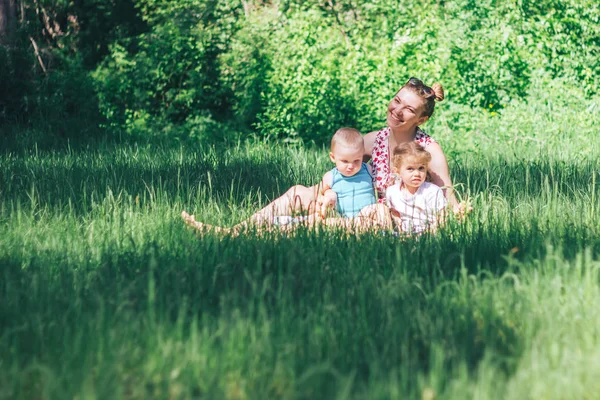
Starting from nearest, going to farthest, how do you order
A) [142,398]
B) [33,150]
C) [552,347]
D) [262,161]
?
[142,398], [552,347], [262,161], [33,150]

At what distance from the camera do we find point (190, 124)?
11312 mm

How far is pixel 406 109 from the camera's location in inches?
207

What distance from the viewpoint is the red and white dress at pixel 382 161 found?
18.0ft

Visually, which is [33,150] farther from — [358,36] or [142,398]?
[142,398]

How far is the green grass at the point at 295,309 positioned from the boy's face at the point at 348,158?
0.89m

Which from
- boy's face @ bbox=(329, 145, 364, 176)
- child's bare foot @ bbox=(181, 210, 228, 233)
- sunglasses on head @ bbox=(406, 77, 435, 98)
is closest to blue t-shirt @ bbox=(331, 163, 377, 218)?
boy's face @ bbox=(329, 145, 364, 176)

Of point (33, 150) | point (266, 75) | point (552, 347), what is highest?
point (266, 75)

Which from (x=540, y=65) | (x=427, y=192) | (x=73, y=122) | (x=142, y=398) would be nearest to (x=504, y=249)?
(x=427, y=192)

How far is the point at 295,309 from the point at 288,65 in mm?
8069

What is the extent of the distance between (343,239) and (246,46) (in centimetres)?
790

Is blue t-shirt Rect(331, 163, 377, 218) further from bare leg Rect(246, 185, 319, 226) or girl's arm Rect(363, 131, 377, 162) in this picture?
girl's arm Rect(363, 131, 377, 162)

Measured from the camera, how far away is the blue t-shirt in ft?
17.2

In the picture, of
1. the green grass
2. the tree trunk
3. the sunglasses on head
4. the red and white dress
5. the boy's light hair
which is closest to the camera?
the green grass

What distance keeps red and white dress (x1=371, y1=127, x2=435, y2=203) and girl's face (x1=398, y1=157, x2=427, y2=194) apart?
0.43m
